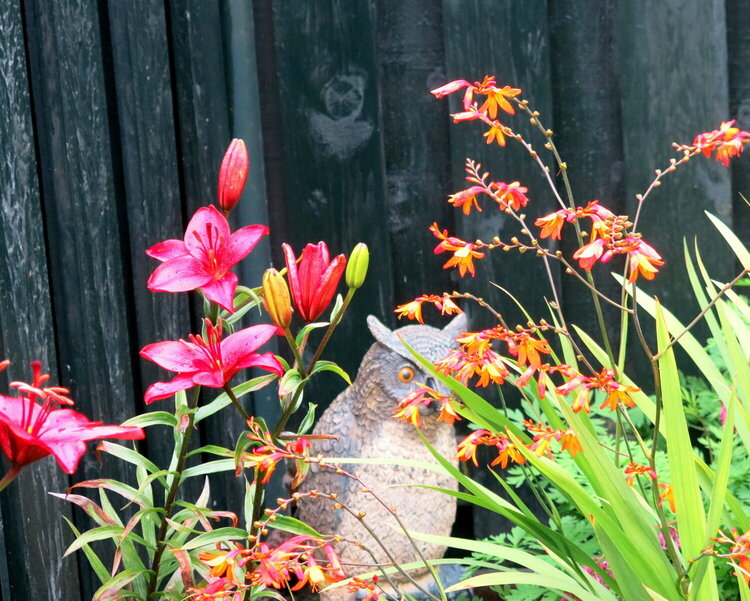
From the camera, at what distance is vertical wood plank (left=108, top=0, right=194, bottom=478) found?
5.65 ft

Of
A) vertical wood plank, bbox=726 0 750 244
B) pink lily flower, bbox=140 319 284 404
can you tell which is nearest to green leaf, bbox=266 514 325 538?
pink lily flower, bbox=140 319 284 404

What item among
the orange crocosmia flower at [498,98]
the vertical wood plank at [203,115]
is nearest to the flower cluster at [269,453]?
the orange crocosmia flower at [498,98]

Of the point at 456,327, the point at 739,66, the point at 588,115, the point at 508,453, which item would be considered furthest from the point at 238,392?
the point at 739,66

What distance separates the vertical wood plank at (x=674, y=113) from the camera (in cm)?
229

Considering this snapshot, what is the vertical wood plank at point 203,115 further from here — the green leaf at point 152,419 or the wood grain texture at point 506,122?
the green leaf at point 152,419

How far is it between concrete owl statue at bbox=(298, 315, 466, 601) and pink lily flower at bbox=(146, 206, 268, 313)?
83 cm

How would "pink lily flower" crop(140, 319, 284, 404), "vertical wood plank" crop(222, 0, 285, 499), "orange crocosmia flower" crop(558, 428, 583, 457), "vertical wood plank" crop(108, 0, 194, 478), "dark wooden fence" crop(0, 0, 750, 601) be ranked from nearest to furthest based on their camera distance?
"pink lily flower" crop(140, 319, 284, 404), "orange crocosmia flower" crop(558, 428, 583, 457), "vertical wood plank" crop(108, 0, 194, 478), "dark wooden fence" crop(0, 0, 750, 601), "vertical wood plank" crop(222, 0, 285, 499)

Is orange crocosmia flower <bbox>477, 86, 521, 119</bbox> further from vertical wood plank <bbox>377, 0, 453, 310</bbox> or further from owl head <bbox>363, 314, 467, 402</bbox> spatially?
vertical wood plank <bbox>377, 0, 453, 310</bbox>

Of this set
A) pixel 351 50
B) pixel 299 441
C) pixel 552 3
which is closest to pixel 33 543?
pixel 299 441

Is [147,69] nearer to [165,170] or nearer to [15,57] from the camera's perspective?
[165,170]

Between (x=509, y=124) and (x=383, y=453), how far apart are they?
868 millimetres

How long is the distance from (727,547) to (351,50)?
4.37 feet

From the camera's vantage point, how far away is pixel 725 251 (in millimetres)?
2385

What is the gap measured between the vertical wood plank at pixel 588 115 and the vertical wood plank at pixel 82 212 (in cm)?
115
